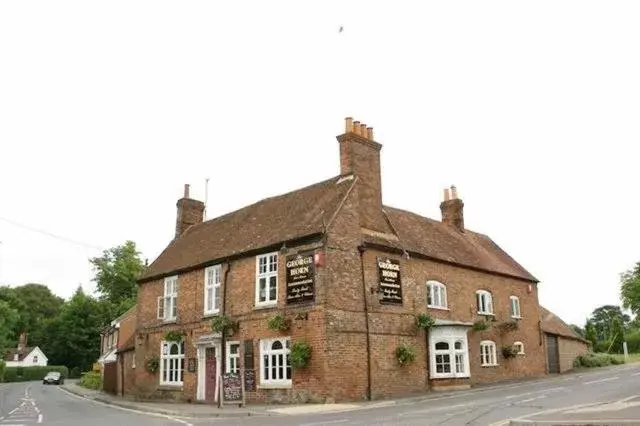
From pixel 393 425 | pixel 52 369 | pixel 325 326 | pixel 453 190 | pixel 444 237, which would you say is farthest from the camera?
pixel 52 369

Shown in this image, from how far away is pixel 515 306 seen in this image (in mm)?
32094

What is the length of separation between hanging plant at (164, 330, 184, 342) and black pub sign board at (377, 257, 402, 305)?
9863mm

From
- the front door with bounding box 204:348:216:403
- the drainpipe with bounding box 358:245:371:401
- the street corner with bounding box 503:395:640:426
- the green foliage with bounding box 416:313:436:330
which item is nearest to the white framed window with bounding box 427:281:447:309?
the green foliage with bounding box 416:313:436:330

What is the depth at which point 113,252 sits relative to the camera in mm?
67812

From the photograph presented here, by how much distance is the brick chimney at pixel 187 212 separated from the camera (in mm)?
34656

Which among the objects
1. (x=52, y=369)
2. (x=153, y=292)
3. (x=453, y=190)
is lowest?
(x=52, y=369)

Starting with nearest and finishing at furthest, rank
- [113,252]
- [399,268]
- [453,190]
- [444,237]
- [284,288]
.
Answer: [284,288], [399,268], [444,237], [453,190], [113,252]

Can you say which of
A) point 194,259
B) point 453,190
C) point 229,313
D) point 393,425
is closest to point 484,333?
point 453,190

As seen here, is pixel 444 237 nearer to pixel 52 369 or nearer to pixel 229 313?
pixel 229 313

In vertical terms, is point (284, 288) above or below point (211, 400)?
above

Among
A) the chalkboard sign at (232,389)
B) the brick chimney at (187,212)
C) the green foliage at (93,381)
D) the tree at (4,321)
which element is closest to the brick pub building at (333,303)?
the chalkboard sign at (232,389)

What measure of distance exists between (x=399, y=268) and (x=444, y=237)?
705 centimetres

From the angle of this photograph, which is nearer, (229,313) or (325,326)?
(325,326)

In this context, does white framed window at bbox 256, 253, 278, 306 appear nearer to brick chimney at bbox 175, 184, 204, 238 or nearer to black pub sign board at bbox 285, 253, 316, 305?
black pub sign board at bbox 285, 253, 316, 305
